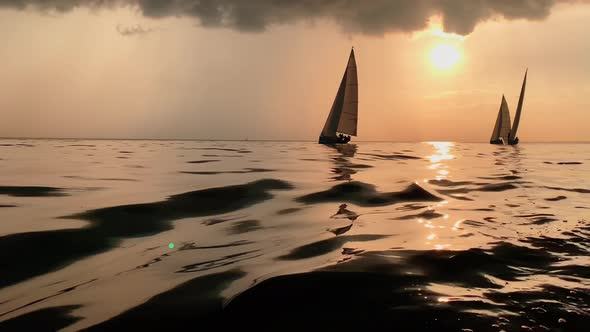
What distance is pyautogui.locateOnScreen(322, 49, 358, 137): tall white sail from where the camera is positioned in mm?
61812

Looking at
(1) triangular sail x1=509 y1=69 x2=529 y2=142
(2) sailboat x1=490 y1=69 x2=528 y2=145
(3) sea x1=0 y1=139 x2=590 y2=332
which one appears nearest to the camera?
(3) sea x1=0 y1=139 x2=590 y2=332

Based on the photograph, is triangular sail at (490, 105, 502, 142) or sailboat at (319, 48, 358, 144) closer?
sailboat at (319, 48, 358, 144)

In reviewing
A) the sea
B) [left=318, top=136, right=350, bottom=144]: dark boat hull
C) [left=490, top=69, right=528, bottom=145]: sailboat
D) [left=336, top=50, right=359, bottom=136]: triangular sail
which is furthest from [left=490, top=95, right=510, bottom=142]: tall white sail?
the sea

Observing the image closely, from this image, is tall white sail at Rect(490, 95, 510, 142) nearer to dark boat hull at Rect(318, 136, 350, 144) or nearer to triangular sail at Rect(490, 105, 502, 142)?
triangular sail at Rect(490, 105, 502, 142)

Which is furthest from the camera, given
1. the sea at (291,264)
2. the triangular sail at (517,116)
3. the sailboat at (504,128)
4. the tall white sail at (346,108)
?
the sailboat at (504,128)

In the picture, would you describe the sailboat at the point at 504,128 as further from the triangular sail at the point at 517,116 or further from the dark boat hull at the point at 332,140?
the dark boat hull at the point at 332,140

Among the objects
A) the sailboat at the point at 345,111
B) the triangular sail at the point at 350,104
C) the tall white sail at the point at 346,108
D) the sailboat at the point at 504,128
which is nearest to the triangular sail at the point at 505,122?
the sailboat at the point at 504,128

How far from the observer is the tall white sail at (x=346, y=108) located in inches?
2434

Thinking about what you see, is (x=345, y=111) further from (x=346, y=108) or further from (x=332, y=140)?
(x=332, y=140)

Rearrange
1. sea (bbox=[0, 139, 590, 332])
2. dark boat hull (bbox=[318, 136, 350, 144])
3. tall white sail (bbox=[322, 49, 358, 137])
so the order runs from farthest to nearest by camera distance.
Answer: dark boat hull (bbox=[318, 136, 350, 144]), tall white sail (bbox=[322, 49, 358, 137]), sea (bbox=[0, 139, 590, 332])

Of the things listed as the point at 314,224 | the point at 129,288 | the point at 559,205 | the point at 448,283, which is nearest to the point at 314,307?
the point at 448,283

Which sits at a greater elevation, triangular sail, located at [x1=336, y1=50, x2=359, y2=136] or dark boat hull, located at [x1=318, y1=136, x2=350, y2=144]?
triangular sail, located at [x1=336, y1=50, x2=359, y2=136]

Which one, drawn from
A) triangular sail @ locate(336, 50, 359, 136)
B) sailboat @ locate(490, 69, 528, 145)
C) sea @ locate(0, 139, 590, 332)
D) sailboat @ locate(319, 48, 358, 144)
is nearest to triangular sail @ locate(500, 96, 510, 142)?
sailboat @ locate(490, 69, 528, 145)

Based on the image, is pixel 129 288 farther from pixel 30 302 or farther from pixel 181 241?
pixel 181 241
